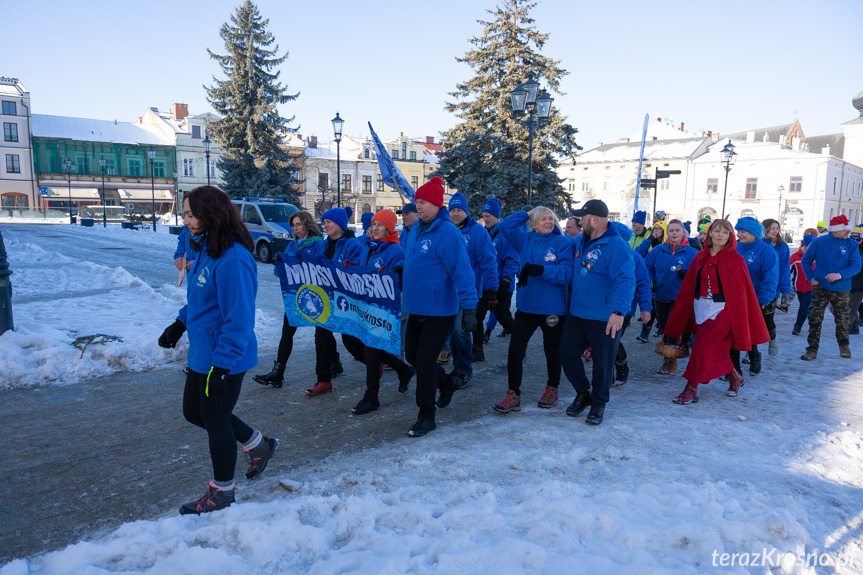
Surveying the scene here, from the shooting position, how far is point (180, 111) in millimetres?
65375

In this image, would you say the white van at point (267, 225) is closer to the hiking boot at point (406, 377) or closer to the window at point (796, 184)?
the hiking boot at point (406, 377)

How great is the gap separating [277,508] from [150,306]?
682 centimetres

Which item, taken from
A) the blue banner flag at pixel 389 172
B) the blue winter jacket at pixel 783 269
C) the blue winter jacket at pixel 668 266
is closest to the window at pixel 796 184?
the blue winter jacket at pixel 783 269

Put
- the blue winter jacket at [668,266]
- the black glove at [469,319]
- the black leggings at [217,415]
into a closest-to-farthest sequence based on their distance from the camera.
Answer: the black leggings at [217,415] → the black glove at [469,319] → the blue winter jacket at [668,266]

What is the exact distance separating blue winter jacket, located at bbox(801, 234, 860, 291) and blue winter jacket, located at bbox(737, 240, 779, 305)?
2.01 metres

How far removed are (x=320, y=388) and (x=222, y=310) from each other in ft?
8.85

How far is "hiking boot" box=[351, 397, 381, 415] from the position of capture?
517 cm

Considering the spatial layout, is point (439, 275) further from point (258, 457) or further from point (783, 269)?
point (783, 269)

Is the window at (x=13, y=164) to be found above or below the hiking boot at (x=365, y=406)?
above

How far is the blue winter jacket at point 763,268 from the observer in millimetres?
6770

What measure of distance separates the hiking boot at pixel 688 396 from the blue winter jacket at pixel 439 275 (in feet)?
8.68

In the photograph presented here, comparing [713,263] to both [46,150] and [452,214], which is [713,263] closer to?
[452,214]

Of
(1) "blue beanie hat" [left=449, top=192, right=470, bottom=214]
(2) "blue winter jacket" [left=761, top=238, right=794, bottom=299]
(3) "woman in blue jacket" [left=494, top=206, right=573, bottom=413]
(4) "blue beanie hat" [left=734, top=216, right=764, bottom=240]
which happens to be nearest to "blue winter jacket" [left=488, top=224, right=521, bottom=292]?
(1) "blue beanie hat" [left=449, top=192, right=470, bottom=214]

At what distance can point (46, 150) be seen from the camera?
5797 cm
